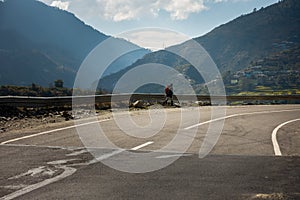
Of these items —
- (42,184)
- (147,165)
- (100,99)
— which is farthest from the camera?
(100,99)

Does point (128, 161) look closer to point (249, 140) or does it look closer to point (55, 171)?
point (55, 171)

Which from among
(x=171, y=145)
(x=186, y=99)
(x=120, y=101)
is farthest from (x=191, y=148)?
(x=186, y=99)

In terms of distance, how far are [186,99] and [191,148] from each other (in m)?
18.4

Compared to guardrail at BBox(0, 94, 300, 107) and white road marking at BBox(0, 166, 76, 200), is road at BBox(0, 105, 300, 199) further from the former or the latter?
guardrail at BBox(0, 94, 300, 107)

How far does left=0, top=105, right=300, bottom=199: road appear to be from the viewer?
4242 millimetres

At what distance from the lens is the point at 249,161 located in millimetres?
6133

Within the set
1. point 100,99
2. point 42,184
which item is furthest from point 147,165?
point 100,99

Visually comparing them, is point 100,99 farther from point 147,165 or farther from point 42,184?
point 42,184

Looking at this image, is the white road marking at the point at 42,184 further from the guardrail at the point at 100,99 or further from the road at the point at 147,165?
the guardrail at the point at 100,99

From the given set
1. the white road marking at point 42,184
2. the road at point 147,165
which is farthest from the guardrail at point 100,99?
the white road marking at point 42,184

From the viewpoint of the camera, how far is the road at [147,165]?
4242 mm

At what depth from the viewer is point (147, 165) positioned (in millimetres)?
5688

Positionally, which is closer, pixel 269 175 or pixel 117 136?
pixel 269 175

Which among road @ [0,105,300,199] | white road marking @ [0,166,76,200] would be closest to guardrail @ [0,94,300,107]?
road @ [0,105,300,199]
